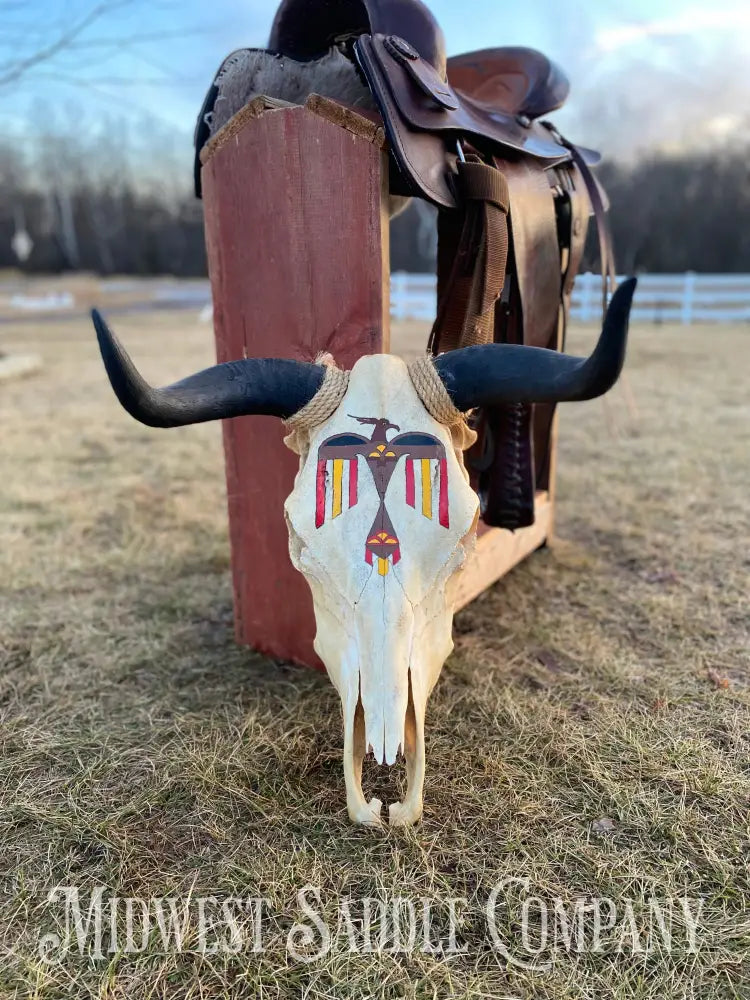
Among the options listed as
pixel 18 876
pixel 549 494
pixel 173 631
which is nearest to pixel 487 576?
pixel 549 494

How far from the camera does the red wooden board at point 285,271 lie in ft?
7.14

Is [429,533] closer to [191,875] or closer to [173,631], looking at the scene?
[191,875]

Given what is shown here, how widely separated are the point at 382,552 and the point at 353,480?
0.65 ft

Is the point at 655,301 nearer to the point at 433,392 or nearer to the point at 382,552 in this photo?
the point at 433,392

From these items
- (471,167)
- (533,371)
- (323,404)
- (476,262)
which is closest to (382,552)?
(323,404)

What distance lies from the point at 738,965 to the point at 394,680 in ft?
3.33

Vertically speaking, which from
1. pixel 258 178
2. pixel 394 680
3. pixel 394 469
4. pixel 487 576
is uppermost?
pixel 258 178

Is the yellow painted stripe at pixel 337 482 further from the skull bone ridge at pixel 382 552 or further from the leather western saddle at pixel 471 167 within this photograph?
the leather western saddle at pixel 471 167

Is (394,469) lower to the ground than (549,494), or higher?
higher

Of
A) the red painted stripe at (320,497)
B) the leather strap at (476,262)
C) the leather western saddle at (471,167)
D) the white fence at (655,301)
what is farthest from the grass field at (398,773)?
the white fence at (655,301)

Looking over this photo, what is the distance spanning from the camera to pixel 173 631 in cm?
316

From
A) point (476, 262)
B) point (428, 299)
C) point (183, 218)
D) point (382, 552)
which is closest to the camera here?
point (382, 552)

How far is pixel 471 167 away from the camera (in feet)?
7.42

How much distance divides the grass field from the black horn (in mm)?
1209
